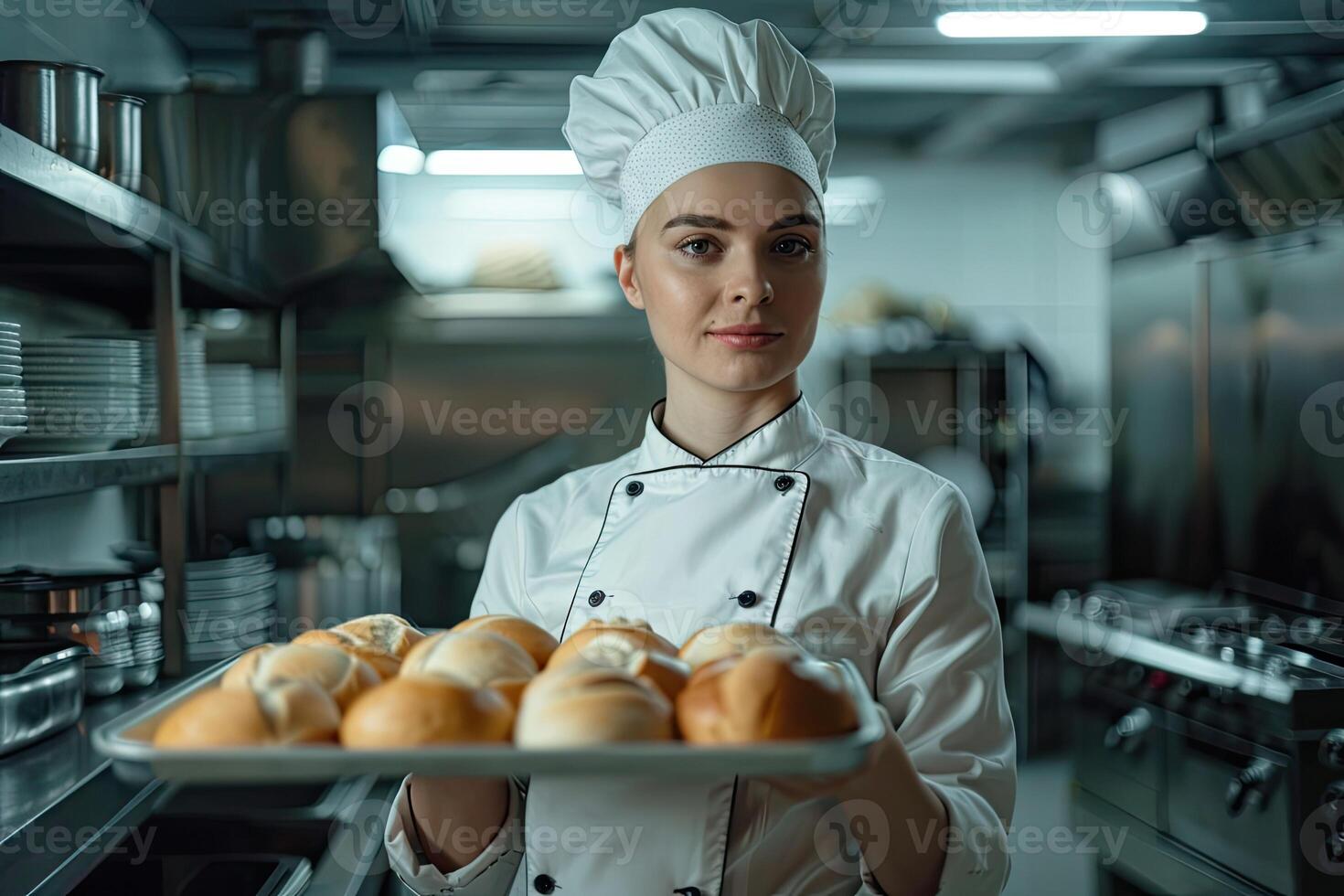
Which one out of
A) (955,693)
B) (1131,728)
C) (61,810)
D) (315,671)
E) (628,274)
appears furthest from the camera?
(1131,728)

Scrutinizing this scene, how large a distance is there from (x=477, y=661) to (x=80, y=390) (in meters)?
1.17

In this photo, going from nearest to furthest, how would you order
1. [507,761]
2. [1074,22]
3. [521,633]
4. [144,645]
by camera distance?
1. [507,761]
2. [521,633]
3. [144,645]
4. [1074,22]

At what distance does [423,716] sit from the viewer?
27.0 inches

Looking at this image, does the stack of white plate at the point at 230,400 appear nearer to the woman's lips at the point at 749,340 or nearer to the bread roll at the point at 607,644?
the woman's lips at the point at 749,340

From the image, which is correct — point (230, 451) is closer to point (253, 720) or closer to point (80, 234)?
point (80, 234)

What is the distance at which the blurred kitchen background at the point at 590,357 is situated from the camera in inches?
72.2

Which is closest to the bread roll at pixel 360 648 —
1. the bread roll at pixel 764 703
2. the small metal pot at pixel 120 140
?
the bread roll at pixel 764 703

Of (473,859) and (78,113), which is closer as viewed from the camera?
(473,859)

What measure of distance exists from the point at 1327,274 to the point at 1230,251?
0.34 metres

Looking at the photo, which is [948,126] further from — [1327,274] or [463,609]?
[463,609]

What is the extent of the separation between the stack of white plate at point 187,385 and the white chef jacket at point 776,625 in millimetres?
946

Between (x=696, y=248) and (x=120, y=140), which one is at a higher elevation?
(x=120, y=140)

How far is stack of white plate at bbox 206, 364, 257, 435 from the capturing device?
2.52 meters

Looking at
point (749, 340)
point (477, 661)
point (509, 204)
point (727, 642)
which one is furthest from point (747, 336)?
point (509, 204)
